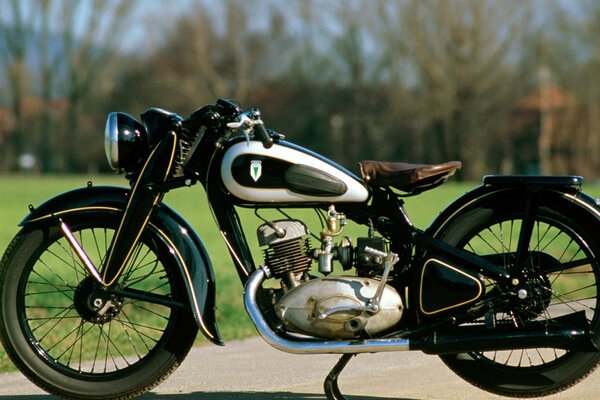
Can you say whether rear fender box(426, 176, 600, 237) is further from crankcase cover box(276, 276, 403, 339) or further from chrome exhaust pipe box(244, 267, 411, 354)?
chrome exhaust pipe box(244, 267, 411, 354)

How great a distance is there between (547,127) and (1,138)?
39063 mm

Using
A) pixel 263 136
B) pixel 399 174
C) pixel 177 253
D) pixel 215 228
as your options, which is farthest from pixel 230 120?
pixel 215 228

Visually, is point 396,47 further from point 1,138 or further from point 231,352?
point 231,352

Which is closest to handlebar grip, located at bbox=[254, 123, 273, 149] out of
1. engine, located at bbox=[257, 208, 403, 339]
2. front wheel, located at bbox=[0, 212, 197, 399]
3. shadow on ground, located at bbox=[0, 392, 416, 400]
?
engine, located at bbox=[257, 208, 403, 339]

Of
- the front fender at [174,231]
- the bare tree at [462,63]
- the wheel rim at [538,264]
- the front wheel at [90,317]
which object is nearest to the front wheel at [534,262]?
the wheel rim at [538,264]

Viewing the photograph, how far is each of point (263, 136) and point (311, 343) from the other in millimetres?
842

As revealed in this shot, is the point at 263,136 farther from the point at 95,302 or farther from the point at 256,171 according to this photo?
the point at 95,302

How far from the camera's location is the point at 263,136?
14.6ft

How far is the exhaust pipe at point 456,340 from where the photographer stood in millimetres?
4422

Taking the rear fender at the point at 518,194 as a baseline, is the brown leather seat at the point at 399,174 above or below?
above

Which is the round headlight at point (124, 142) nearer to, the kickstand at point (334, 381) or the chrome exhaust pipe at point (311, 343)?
the chrome exhaust pipe at point (311, 343)

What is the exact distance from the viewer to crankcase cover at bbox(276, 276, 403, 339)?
4.42 metres

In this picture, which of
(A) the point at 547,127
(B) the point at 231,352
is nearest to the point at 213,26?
(A) the point at 547,127

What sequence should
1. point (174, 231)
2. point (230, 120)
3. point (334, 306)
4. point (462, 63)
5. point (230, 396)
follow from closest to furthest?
point (334, 306) → point (230, 120) → point (174, 231) → point (230, 396) → point (462, 63)
